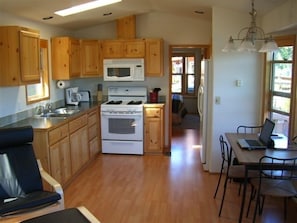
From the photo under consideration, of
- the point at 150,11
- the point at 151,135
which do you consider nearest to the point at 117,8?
the point at 150,11

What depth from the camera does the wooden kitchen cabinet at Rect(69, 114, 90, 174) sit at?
4.76 meters

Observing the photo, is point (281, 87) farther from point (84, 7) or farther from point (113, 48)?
point (113, 48)

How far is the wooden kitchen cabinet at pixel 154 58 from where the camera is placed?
6.09 meters

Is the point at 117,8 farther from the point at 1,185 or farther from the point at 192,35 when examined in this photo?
the point at 1,185

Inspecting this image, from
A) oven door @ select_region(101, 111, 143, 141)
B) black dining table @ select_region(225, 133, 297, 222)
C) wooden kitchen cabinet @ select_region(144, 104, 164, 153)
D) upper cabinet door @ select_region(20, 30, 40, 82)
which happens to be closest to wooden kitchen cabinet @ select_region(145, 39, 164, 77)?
wooden kitchen cabinet @ select_region(144, 104, 164, 153)

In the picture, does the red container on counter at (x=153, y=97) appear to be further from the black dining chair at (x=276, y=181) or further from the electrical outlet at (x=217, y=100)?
the black dining chair at (x=276, y=181)

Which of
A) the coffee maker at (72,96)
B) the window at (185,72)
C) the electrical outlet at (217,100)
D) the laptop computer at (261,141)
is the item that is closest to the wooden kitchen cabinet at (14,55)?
the coffee maker at (72,96)

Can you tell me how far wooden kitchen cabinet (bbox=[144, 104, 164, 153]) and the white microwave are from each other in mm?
640

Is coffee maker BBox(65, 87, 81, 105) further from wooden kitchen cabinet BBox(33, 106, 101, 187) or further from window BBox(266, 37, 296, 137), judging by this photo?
window BBox(266, 37, 296, 137)

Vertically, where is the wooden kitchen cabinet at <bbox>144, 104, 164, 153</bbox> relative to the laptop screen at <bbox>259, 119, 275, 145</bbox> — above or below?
below

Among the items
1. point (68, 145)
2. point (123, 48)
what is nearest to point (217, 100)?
point (123, 48)

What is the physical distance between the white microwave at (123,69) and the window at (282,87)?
2372mm

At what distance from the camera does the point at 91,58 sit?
6.21 meters

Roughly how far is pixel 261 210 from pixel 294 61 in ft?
5.97
